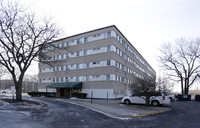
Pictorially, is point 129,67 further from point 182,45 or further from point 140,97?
point 140,97

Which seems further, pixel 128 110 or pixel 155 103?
pixel 155 103

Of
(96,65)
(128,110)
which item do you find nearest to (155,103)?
(128,110)

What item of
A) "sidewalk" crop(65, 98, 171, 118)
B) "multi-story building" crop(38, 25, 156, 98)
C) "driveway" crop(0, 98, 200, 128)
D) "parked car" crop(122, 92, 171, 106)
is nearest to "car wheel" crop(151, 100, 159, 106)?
"parked car" crop(122, 92, 171, 106)

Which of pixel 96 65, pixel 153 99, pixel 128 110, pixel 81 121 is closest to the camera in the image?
pixel 81 121

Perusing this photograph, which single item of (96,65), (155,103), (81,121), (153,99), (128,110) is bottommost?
(155,103)

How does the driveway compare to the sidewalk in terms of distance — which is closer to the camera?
the driveway

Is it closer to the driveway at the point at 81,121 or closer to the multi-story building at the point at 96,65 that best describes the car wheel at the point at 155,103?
the driveway at the point at 81,121

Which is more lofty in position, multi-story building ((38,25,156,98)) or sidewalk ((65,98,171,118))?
multi-story building ((38,25,156,98))

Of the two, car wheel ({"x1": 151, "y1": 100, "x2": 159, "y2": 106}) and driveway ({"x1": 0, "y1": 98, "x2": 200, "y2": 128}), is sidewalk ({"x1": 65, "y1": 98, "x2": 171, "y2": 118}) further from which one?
car wheel ({"x1": 151, "y1": 100, "x2": 159, "y2": 106})

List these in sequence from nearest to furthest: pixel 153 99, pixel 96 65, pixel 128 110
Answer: pixel 128 110 < pixel 153 99 < pixel 96 65

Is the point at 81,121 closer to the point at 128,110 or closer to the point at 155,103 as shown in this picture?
the point at 128,110

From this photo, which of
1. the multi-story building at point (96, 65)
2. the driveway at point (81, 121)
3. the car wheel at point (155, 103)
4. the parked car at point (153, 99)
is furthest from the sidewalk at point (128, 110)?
the multi-story building at point (96, 65)

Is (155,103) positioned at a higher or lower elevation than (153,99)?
lower

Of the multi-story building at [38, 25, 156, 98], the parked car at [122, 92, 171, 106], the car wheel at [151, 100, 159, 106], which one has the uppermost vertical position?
the multi-story building at [38, 25, 156, 98]
